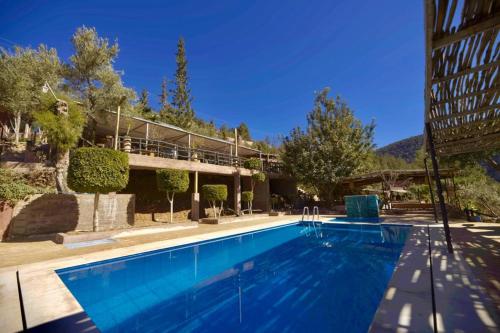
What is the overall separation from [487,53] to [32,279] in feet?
28.3

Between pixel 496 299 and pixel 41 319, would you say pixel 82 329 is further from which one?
pixel 496 299

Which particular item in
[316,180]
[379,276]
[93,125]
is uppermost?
[93,125]

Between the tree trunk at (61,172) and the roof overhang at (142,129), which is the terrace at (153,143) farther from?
the tree trunk at (61,172)

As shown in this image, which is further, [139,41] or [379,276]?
[139,41]

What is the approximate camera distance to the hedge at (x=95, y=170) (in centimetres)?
823

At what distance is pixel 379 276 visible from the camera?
5.11 metres

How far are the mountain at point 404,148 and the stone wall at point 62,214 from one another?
92967 millimetres

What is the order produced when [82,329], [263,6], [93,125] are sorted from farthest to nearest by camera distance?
[263,6] → [93,125] → [82,329]

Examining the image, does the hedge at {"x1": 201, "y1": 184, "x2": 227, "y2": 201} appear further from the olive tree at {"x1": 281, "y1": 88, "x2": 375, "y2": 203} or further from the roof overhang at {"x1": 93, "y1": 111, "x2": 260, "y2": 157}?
the olive tree at {"x1": 281, "y1": 88, "x2": 375, "y2": 203}

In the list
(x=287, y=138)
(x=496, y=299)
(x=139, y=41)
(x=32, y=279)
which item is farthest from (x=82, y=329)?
(x=139, y=41)

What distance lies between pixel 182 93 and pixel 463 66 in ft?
105

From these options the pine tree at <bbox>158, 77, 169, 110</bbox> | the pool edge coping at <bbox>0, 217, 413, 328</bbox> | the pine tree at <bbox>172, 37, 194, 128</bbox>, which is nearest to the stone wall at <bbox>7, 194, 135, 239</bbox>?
the pool edge coping at <bbox>0, 217, 413, 328</bbox>

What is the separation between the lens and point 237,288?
15.7ft

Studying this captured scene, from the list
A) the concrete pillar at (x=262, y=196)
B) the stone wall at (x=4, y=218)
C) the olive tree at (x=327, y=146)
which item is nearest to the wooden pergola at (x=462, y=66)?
the olive tree at (x=327, y=146)
